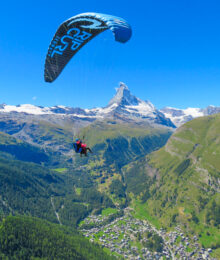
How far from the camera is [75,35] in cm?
3048

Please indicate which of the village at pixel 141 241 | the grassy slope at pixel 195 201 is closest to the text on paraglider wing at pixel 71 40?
the village at pixel 141 241

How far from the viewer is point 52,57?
31.4 metres

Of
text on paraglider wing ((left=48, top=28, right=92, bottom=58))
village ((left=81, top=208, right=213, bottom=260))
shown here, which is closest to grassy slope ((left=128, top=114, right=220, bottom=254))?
village ((left=81, top=208, right=213, bottom=260))

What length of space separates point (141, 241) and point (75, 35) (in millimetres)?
134063

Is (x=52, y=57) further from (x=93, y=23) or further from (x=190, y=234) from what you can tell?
(x=190, y=234)

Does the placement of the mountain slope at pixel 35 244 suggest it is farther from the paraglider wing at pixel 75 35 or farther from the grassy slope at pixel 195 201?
the paraglider wing at pixel 75 35

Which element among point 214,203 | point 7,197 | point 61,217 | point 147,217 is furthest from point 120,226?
point 7,197

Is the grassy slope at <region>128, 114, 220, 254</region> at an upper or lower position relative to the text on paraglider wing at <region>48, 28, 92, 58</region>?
lower

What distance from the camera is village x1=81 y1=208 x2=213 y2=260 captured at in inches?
4434

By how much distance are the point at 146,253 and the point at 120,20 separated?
129463mm

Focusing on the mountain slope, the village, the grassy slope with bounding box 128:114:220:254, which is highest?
the grassy slope with bounding box 128:114:220:254

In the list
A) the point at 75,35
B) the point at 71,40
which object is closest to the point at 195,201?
the point at 71,40

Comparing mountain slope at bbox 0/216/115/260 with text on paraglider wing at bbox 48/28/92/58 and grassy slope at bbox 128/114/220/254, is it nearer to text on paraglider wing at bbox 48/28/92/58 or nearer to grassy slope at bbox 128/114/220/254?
grassy slope at bbox 128/114/220/254

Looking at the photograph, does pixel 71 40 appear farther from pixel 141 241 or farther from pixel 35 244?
pixel 141 241
